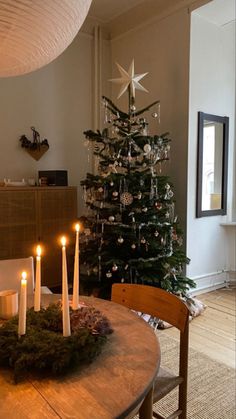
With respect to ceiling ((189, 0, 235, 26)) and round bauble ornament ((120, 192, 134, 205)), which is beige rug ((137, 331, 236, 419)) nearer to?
round bauble ornament ((120, 192, 134, 205))

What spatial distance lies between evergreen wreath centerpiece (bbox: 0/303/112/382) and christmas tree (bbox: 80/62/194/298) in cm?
163

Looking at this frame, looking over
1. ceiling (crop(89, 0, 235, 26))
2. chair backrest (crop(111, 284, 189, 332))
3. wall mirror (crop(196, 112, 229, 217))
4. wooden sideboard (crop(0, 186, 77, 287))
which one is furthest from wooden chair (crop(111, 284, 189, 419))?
ceiling (crop(89, 0, 235, 26))

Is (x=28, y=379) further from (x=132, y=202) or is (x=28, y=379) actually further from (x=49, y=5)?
(x=132, y=202)

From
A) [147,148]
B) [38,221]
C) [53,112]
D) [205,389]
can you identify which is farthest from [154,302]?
[53,112]

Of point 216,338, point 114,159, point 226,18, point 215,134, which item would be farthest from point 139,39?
point 216,338

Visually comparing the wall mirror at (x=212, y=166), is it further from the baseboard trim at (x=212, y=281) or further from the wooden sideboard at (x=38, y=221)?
the wooden sideboard at (x=38, y=221)

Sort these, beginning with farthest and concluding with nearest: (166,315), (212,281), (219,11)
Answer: (212,281)
(219,11)
(166,315)

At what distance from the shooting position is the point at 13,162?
373cm

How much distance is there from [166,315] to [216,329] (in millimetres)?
1749

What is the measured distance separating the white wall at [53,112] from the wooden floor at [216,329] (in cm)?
201

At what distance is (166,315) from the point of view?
4.57ft

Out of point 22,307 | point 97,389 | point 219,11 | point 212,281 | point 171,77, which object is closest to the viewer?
point 97,389

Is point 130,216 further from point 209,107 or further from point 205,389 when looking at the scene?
point 209,107

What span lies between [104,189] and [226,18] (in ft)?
7.78
